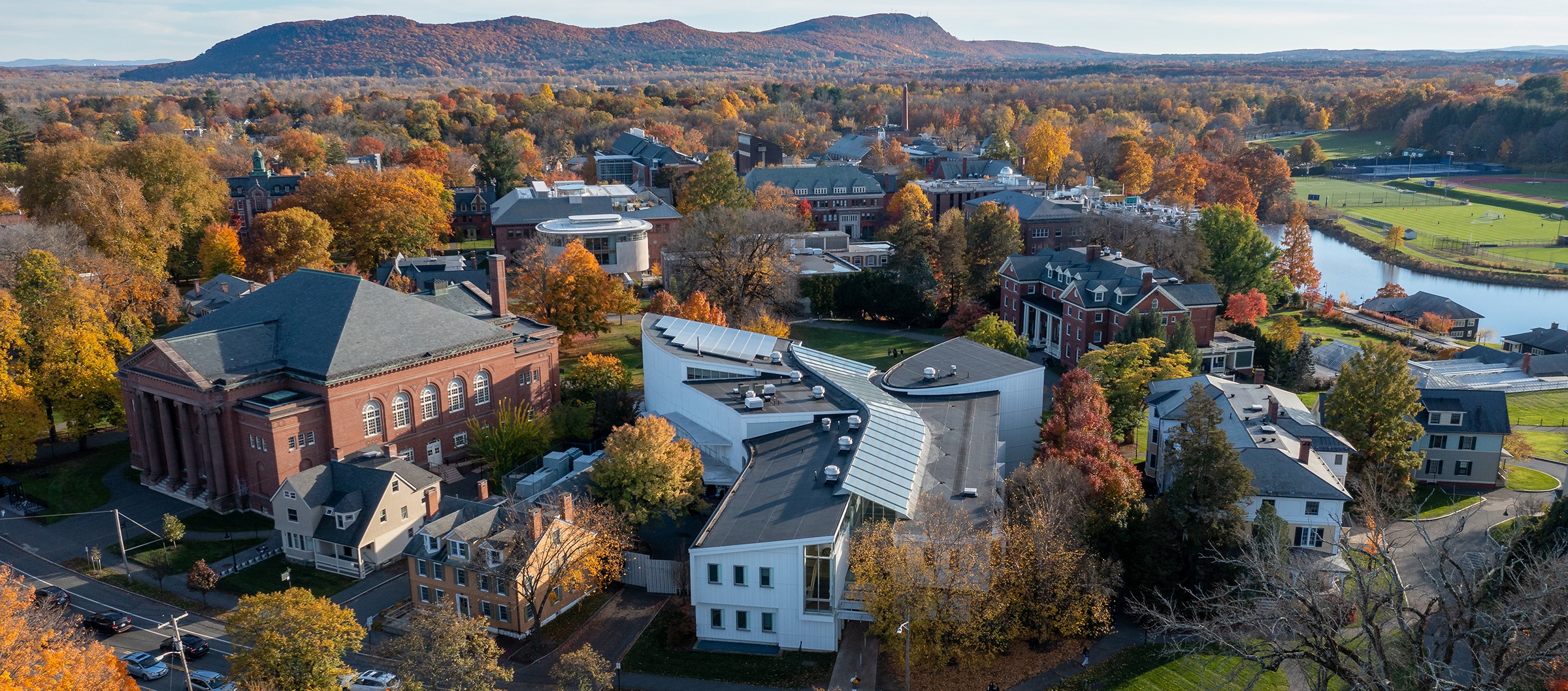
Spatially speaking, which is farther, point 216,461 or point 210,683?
point 216,461

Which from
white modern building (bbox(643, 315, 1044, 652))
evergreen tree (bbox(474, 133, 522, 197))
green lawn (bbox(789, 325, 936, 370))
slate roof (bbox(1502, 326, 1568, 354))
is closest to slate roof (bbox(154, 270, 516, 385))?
white modern building (bbox(643, 315, 1044, 652))

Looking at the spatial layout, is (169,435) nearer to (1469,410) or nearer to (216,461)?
A: (216,461)

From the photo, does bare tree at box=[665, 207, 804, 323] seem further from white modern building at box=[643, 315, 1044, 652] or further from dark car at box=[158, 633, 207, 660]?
dark car at box=[158, 633, 207, 660]

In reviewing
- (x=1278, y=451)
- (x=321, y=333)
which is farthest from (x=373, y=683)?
(x=1278, y=451)

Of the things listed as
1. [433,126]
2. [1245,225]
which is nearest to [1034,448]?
[1245,225]

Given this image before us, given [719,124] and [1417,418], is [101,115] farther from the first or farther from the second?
[1417,418]

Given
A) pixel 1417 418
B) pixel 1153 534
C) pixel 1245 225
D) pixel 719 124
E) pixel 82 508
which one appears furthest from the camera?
pixel 719 124

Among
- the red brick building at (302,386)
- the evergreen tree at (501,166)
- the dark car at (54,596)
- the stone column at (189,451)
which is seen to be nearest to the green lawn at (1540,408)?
the red brick building at (302,386)

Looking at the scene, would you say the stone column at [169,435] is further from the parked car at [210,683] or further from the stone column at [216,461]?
the parked car at [210,683]
